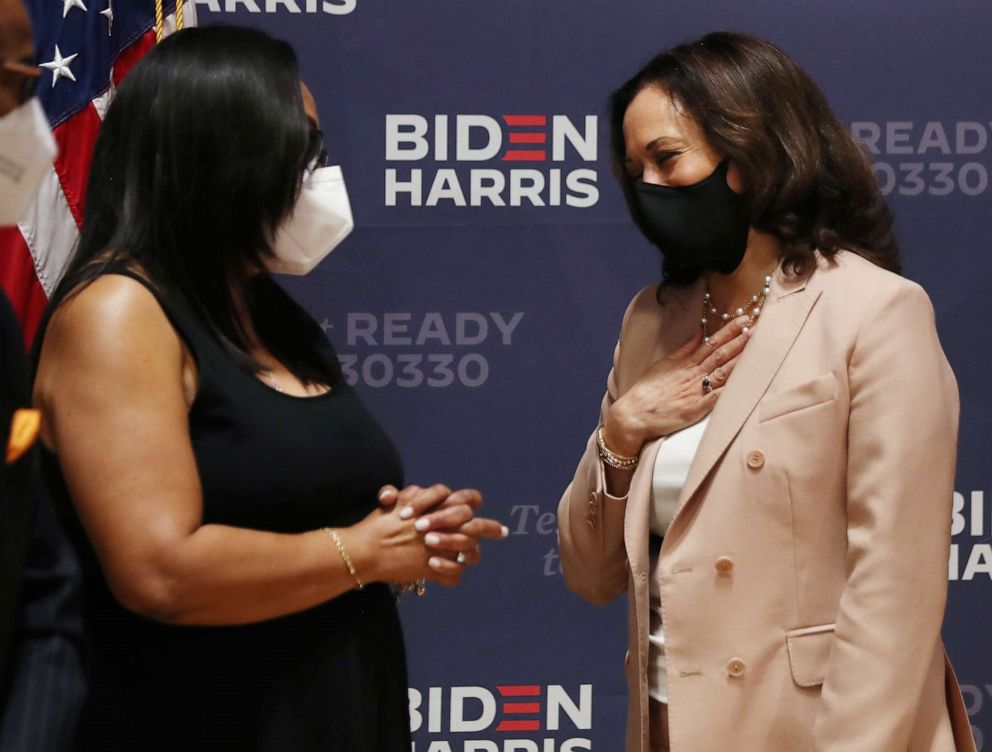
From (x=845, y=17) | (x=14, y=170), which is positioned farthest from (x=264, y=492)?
(x=845, y=17)

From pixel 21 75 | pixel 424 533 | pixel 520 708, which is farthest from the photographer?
pixel 520 708

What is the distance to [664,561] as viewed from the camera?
6.98 ft

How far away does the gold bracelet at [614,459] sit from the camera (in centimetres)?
227

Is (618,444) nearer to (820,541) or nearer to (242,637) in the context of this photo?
(820,541)

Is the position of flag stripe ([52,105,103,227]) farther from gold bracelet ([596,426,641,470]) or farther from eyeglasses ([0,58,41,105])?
eyeglasses ([0,58,41,105])

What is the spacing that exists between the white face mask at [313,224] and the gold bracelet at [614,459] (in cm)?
57

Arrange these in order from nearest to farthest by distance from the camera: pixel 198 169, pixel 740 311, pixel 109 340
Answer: pixel 109 340 → pixel 198 169 → pixel 740 311

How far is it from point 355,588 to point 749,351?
2.30ft

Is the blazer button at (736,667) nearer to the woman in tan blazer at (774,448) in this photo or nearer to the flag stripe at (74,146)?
the woman in tan blazer at (774,448)

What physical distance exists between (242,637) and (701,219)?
3.11 feet

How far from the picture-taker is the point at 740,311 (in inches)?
88.7

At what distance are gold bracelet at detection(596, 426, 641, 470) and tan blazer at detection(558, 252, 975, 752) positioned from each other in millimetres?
97

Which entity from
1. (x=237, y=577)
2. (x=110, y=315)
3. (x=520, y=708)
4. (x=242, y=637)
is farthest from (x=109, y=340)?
(x=520, y=708)

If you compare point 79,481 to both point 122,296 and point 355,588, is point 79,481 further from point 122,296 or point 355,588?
point 355,588
